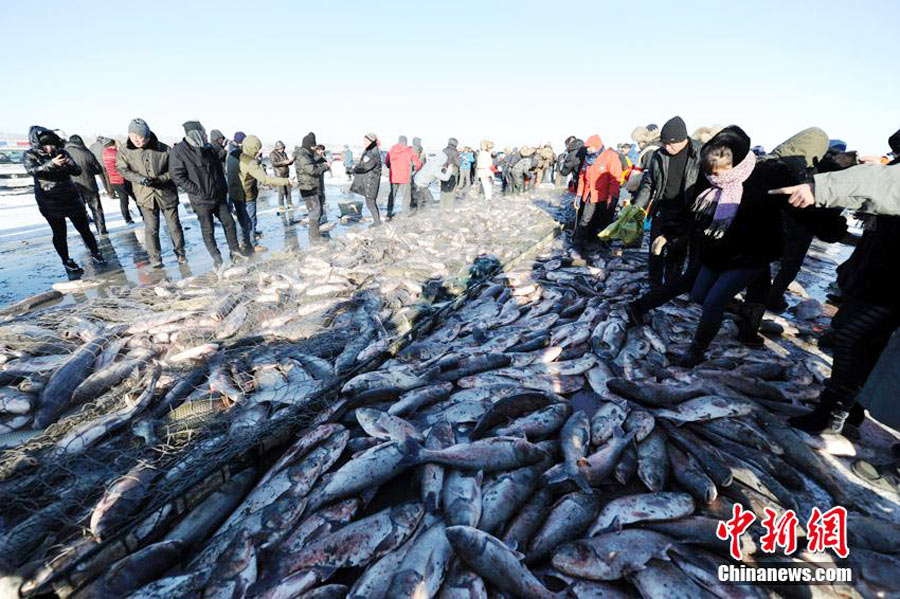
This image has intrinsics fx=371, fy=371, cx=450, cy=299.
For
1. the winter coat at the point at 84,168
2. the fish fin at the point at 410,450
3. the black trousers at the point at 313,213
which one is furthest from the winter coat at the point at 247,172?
the fish fin at the point at 410,450

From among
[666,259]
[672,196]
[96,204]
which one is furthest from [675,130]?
[96,204]

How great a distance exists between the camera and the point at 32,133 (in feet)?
19.6

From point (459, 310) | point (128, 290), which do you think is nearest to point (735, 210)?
point (459, 310)

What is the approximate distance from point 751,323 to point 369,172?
9.20 m

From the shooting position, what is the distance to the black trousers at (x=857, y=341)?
99.7 inches

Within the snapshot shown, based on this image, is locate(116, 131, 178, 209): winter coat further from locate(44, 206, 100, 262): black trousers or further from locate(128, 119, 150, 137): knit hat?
locate(44, 206, 100, 262): black trousers

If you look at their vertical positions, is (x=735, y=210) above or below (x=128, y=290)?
above

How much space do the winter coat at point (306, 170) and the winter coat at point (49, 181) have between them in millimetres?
4241

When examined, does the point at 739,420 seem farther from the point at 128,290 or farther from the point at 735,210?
the point at 128,290

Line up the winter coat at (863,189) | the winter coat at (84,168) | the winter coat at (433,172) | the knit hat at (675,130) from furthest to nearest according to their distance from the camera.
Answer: the winter coat at (433,172) < the winter coat at (84,168) < the knit hat at (675,130) < the winter coat at (863,189)

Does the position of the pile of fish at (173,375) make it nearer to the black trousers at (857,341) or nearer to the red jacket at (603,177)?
the red jacket at (603,177)

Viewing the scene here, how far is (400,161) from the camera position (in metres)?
11.4

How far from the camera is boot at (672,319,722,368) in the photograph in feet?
12.3

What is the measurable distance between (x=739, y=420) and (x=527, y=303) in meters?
3.05
